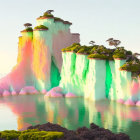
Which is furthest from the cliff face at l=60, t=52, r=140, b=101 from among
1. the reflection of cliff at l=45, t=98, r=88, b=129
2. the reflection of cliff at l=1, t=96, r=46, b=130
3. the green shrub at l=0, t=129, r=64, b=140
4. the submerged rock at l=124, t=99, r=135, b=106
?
the green shrub at l=0, t=129, r=64, b=140

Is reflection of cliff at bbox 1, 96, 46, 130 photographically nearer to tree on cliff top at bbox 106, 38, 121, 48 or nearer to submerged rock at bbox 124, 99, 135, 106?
submerged rock at bbox 124, 99, 135, 106

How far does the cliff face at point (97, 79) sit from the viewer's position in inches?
1029

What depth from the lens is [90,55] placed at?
29.0 meters

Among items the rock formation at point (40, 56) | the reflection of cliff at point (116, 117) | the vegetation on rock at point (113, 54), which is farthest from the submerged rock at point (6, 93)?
the reflection of cliff at point (116, 117)

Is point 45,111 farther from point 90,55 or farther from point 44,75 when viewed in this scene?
point 44,75

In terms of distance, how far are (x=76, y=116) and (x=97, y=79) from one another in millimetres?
9474

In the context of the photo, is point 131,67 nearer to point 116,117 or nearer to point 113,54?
point 113,54

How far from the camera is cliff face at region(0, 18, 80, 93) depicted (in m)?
36.1

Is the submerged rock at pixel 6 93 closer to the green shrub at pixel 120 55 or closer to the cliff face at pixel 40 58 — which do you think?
the cliff face at pixel 40 58

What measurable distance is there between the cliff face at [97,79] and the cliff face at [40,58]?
318 cm

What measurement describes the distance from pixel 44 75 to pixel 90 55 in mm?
9450

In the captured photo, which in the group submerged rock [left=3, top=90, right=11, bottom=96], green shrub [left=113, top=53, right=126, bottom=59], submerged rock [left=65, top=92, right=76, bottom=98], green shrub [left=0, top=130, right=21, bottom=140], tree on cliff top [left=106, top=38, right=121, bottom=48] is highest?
tree on cliff top [left=106, top=38, right=121, bottom=48]

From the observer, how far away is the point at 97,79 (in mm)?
28562

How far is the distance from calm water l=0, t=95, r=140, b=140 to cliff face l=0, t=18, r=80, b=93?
10834mm
